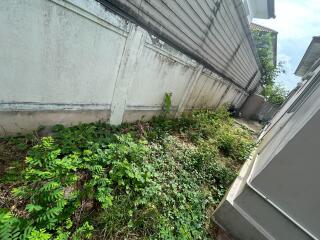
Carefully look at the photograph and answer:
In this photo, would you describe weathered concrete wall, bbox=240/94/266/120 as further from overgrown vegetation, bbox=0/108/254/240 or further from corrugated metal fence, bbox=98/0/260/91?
overgrown vegetation, bbox=0/108/254/240

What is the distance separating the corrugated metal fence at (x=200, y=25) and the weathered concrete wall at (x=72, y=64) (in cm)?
21

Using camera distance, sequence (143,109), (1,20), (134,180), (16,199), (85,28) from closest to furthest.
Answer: (1,20) < (16,199) < (85,28) < (134,180) < (143,109)

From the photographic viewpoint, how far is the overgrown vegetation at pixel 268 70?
1767cm

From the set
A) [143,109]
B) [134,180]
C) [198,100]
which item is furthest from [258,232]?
[198,100]

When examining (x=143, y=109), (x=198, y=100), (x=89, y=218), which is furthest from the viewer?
(x=198, y=100)

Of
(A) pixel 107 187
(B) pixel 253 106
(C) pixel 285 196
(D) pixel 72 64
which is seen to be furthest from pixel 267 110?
(D) pixel 72 64

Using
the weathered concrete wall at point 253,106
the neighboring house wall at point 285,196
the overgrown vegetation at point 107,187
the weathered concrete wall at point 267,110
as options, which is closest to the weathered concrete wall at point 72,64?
the overgrown vegetation at point 107,187

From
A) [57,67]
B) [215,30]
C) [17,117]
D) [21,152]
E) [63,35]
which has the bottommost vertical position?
[21,152]

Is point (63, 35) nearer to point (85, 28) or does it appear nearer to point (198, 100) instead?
point (85, 28)

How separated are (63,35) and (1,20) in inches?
26.9

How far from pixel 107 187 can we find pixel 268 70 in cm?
1893

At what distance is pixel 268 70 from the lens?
18062 mm

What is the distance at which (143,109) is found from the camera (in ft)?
16.3

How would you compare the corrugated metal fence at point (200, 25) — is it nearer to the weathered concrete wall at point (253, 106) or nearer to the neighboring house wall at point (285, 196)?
the neighboring house wall at point (285, 196)
